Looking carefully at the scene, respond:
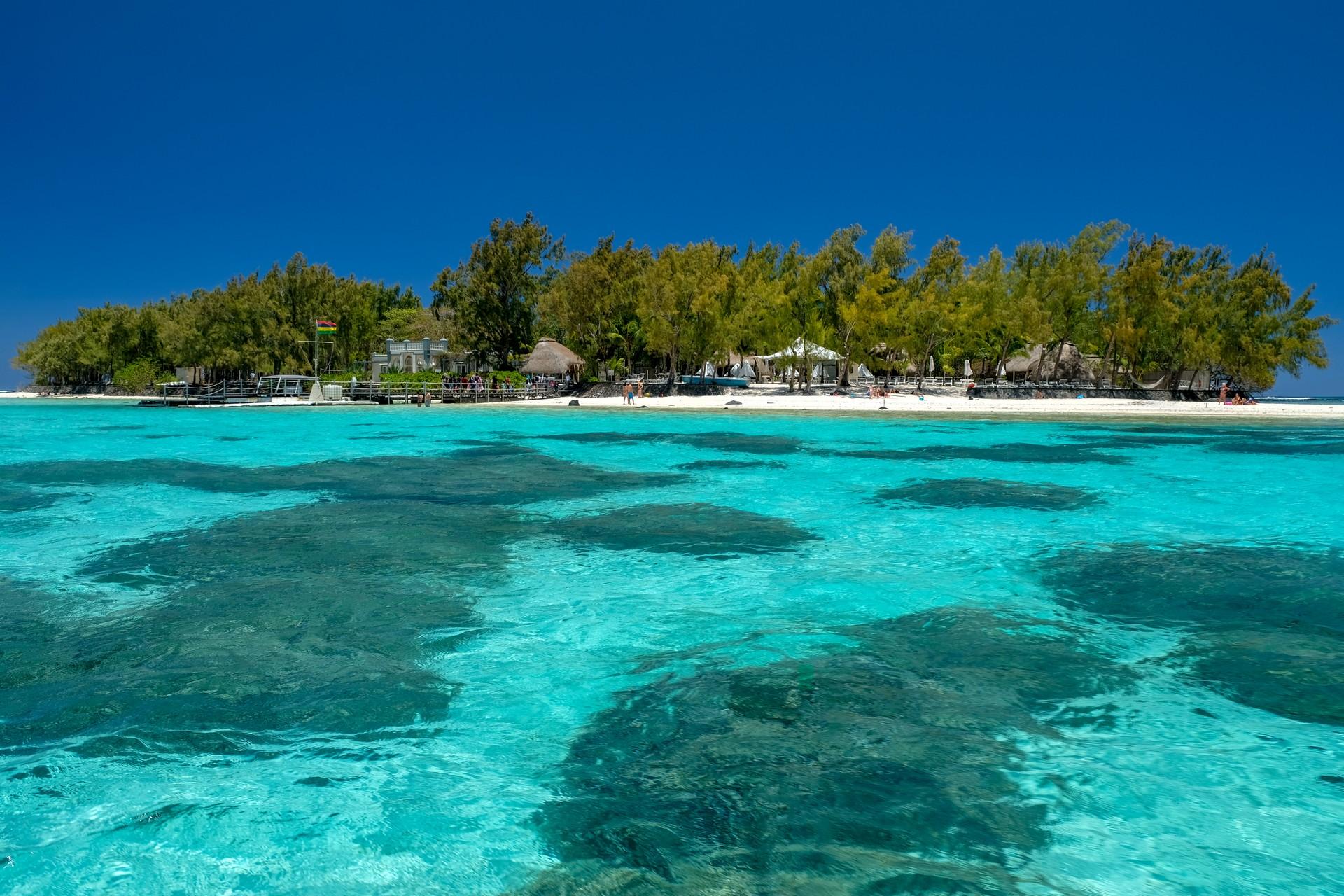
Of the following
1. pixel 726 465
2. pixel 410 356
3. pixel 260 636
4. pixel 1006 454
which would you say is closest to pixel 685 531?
pixel 260 636

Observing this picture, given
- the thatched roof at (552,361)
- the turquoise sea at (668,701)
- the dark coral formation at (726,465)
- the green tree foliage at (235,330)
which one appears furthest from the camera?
the green tree foliage at (235,330)

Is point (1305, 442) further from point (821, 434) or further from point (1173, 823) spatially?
point (1173, 823)

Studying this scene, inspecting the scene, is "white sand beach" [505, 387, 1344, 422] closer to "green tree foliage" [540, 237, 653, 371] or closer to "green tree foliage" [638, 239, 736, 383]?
"green tree foliage" [638, 239, 736, 383]

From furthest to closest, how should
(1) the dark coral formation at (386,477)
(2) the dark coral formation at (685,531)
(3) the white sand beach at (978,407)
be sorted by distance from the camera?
(3) the white sand beach at (978,407) → (1) the dark coral formation at (386,477) → (2) the dark coral formation at (685,531)

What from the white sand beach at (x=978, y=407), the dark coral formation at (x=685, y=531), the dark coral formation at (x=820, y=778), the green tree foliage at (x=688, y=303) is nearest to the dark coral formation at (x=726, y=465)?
the dark coral formation at (x=685, y=531)

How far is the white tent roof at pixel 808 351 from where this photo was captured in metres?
53.7

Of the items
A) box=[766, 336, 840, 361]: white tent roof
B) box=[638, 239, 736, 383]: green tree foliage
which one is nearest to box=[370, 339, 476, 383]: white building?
box=[638, 239, 736, 383]: green tree foliage

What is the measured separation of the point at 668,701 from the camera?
5523 mm

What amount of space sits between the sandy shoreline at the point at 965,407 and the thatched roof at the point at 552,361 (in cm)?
619

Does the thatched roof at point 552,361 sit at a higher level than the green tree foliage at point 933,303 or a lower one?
lower

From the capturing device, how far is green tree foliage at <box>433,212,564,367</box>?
6119 cm

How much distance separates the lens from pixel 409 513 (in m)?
12.7

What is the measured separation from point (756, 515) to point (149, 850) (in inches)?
392

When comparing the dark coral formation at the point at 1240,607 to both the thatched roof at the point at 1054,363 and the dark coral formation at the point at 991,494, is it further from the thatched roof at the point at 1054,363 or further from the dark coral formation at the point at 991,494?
the thatched roof at the point at 1054,363
